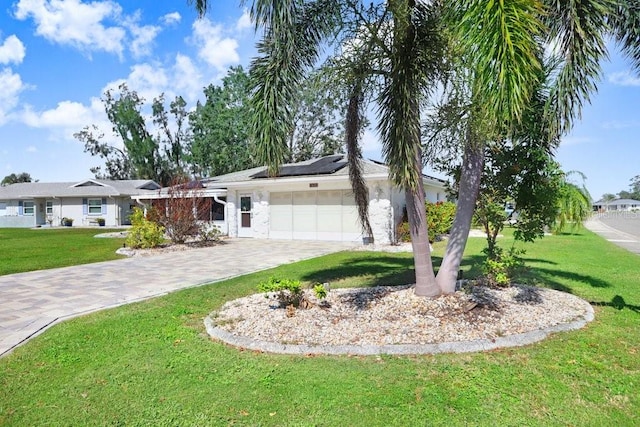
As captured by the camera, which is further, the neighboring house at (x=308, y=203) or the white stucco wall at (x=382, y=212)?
the neighboring house at (x=308, y=203)

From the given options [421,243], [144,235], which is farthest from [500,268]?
[144,235]

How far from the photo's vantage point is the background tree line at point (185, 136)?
116 ft

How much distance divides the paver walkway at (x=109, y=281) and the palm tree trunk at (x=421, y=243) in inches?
218

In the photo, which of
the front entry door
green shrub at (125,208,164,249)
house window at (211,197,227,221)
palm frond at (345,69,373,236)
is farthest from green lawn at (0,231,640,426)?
house window at (211,197,227,221)

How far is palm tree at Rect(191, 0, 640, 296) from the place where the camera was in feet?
11.9

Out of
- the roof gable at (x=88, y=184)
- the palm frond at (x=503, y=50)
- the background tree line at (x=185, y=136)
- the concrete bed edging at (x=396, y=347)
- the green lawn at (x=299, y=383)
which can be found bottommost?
the green lawn at (x=299, y=383)

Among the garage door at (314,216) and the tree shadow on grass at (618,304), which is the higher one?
the garage door at (314,216)

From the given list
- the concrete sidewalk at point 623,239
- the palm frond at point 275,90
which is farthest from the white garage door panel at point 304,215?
→ the concrete sidewalk at point 623,239

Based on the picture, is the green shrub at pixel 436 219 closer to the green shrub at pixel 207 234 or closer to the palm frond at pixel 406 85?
the green shrub at pixel 207 234

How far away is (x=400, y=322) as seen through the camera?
5574 millimetres

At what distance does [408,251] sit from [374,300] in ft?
27.9

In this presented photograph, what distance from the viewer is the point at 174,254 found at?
14.8 metres

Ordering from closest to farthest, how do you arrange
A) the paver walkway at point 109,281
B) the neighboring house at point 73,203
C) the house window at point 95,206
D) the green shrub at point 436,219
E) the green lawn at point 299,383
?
1. the green lawn at point 299,383
2. the paver walkway at point 109,281
3. the green shrub at point 436,219
4. the neighboring house at point 73,203
5. the house window at point 95,206

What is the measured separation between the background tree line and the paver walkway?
18094 millimetres
